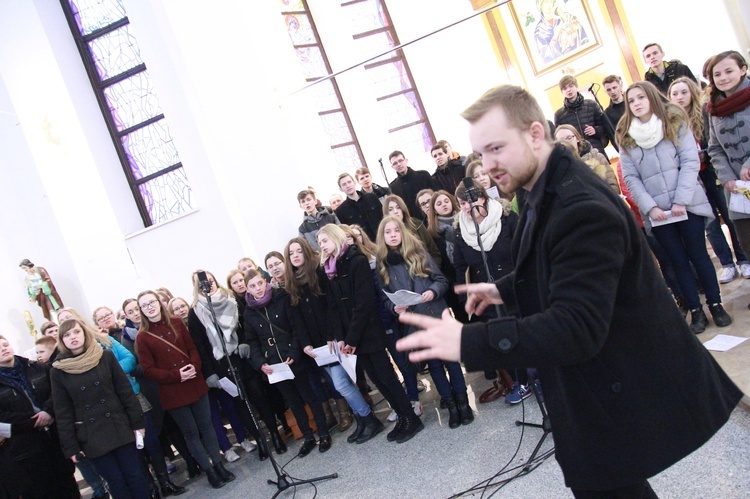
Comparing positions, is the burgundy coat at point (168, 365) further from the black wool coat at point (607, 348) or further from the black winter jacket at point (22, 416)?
the black wool coat at point (607, 348)

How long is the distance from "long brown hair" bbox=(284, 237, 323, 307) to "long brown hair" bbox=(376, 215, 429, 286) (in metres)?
0.57

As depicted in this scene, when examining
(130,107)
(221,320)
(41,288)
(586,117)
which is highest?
(130,107)

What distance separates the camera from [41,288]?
9.41 meters

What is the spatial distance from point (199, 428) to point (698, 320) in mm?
3857

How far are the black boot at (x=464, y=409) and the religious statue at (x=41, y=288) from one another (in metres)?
7.23

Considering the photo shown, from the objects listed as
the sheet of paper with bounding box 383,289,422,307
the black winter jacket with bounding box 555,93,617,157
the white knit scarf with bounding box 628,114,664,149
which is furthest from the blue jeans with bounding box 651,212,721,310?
the black winter jacket with bounding box 555,93,617,157

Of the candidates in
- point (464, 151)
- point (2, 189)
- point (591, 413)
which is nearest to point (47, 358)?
point (591, 413)

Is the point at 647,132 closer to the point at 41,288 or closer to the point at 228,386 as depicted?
the point at 228,386

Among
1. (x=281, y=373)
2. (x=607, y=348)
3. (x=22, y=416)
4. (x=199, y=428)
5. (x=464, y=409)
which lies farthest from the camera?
(x=199, y=428)

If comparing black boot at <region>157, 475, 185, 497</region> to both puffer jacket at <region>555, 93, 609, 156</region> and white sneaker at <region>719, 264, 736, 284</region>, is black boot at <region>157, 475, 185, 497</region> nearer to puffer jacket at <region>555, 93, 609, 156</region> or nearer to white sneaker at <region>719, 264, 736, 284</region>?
white sneaker at <region>719, 264, 736, 284</region>

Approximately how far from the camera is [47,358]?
527 cm

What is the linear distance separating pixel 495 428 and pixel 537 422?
0.94 feet

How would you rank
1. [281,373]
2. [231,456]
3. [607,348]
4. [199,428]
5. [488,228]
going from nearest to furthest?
[607,348] < [488,228] < [281,373] < [199,428] < [231,456]

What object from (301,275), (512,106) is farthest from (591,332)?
(301,275)
